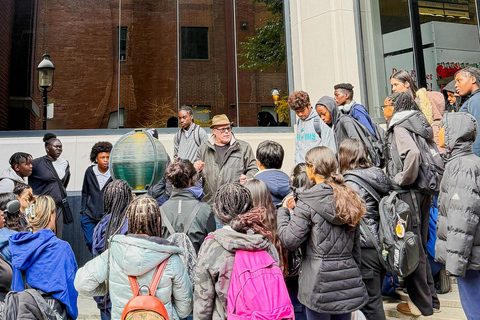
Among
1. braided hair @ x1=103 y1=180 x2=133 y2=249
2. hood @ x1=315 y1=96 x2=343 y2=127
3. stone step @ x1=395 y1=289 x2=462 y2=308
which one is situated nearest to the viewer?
braided hair @ x1=103 y1=180 x2=133 y2=249

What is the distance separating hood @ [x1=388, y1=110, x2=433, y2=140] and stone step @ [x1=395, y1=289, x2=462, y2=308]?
1976 millimetres

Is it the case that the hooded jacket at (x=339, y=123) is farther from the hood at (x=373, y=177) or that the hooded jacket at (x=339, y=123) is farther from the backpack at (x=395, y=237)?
the backpack at (x=395, y=237)

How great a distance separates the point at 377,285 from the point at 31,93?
8458 millimetres

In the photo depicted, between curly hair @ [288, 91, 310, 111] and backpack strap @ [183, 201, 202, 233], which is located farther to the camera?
curly hair @ [288, 91, 310, 111]

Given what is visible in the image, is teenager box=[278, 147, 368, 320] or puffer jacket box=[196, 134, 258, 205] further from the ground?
puffer jacket box=[196, 134, 258, 205]

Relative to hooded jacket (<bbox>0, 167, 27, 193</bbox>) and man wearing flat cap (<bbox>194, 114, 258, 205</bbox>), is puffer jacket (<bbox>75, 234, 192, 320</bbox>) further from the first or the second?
hooded jacket (<bbox>0, 167, 27, 193</bbox>)

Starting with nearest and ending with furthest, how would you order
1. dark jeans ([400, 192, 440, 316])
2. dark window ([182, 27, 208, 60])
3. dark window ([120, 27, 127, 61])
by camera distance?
dark jeans ([400, 192, 440, 316])
dark window ([120, 27, 127, 61])
dark window ([182, 27, 208, 60])

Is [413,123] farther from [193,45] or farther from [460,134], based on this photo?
[193,45]

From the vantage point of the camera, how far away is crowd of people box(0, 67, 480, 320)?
11.5 feet

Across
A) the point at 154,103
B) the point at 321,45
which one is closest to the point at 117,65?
the point at 154,103

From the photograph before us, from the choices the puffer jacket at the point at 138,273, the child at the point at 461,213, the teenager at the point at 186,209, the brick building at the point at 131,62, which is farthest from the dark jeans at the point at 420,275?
the brick building at the point at 131,62

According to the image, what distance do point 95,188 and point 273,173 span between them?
3.62 meters

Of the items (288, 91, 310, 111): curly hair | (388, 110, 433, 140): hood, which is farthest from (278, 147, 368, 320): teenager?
(288, 91, 310, 111): curly hair

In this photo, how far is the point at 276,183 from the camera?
206 inches
